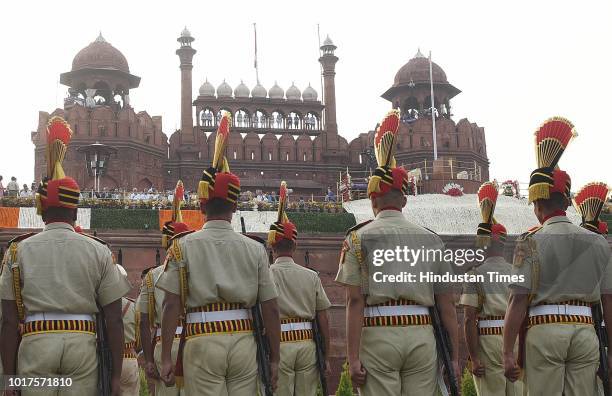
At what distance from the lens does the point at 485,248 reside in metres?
7.99

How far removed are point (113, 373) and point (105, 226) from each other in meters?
19.2

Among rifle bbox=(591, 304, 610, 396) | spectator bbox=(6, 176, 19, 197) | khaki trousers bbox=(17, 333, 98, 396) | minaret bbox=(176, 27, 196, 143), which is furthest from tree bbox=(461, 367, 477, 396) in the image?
minaret bbox=(176, 27, 196, 143)

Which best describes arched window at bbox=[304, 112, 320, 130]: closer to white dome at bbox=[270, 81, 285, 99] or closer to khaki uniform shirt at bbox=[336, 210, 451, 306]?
white dome at bbox=[270, 81, 285, 99]

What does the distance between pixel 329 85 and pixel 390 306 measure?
35.6 meters

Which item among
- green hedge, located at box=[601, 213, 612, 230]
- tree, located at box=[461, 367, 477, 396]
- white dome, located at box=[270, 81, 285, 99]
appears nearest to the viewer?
tree, located at box=[461, 367, 477, 396]

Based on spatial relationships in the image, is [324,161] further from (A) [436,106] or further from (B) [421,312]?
(B) [421,312]

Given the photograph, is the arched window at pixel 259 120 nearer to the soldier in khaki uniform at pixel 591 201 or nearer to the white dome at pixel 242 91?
the white dome at pixel 242 91

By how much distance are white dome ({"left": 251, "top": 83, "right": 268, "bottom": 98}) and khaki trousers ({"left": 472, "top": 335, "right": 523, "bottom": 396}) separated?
33.5 metres

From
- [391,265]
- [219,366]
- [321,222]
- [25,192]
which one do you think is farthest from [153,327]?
[25,192]

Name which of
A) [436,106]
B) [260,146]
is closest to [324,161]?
[260,146]

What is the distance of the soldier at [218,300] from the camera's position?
16.5 ft

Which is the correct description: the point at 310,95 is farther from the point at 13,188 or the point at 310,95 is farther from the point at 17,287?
the point at 17,287

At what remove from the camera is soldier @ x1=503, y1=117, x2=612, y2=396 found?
5.14 metres

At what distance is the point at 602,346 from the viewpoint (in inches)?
212
